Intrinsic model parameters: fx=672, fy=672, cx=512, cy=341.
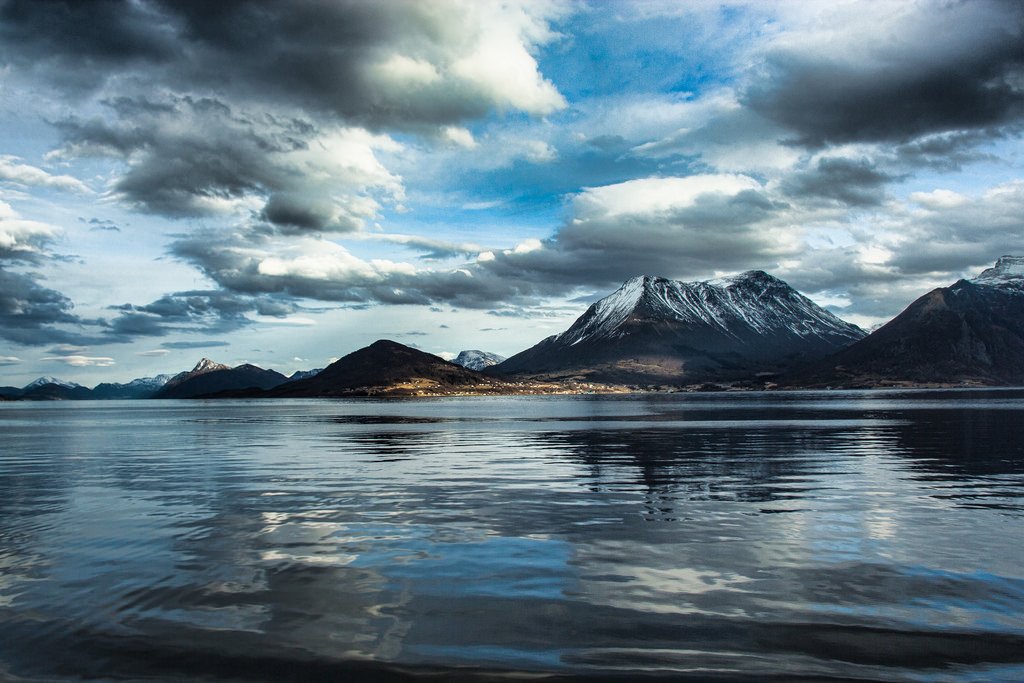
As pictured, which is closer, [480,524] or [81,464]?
[480,524]

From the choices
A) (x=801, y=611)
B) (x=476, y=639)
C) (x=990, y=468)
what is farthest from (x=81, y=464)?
(x=990, y=468)

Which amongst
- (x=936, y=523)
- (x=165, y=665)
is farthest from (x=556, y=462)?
(x=165, y=665)

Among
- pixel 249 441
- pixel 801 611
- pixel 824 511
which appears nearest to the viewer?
pixel 801 611

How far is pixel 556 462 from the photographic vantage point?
50594 mm

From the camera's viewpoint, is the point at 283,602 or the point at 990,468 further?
the point at 990,468

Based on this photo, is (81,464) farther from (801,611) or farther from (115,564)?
(801,611)

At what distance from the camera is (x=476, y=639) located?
46.3ft

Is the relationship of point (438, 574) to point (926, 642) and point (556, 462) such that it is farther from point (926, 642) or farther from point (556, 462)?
point (556, 462)

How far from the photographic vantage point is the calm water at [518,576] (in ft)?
43.1

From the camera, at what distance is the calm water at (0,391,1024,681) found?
1315cm

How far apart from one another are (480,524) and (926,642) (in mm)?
16139

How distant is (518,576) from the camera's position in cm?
1892

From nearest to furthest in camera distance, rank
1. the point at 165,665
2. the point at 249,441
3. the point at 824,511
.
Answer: the point at 165,665 < the point at 824,511 < the point at 249,441

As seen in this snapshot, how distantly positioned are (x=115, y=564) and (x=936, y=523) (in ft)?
94.4
